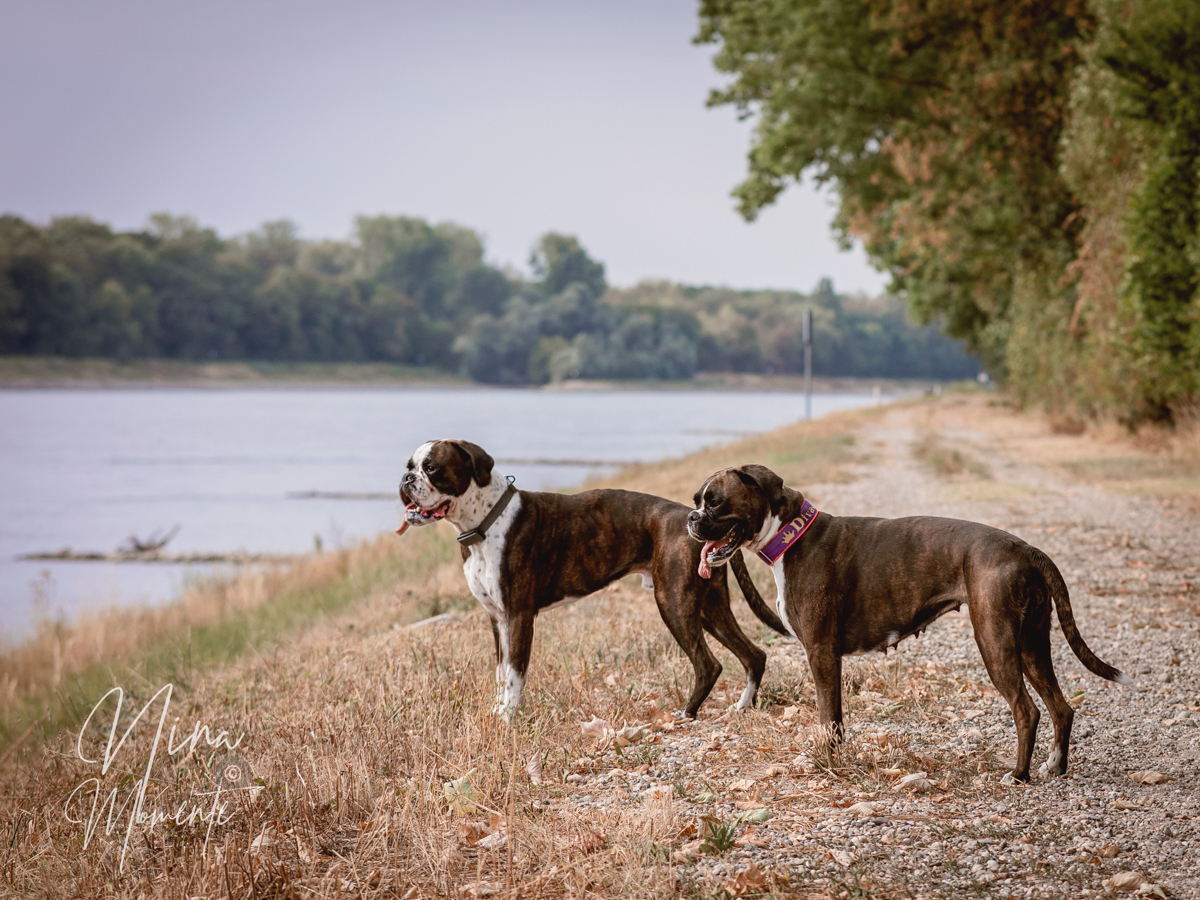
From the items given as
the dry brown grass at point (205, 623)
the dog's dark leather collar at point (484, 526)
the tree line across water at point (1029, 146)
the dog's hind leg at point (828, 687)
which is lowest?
the dry brown grass at point (205, 623)

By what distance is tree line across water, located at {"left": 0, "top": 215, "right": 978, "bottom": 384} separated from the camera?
348 feet

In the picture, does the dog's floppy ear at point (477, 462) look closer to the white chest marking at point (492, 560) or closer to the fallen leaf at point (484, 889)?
the white chest marking at point (492, 560)

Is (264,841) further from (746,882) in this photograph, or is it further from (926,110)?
(926,110)

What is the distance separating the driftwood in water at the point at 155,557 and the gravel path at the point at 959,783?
13479mm

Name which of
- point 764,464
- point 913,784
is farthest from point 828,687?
point 764,464

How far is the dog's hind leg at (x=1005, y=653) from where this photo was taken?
165 inches

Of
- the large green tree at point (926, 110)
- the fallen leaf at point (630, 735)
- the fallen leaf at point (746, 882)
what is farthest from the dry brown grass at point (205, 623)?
the large green tree at point (926, 110)

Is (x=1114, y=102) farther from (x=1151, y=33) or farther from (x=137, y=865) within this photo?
(x=137, y=865)

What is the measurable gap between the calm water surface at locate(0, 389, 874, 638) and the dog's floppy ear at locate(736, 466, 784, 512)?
12390 mm

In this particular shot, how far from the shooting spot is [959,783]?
14.7 ft

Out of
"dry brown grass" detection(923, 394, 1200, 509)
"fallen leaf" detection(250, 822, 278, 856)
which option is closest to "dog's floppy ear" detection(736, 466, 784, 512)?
"fallen leaf" detection(250, 822, 278, 856)

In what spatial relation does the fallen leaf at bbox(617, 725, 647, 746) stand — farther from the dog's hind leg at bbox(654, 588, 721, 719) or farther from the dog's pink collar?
the dog's pink collar

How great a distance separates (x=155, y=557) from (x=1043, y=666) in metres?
18.5

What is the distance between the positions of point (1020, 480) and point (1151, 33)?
7216 millimetres
